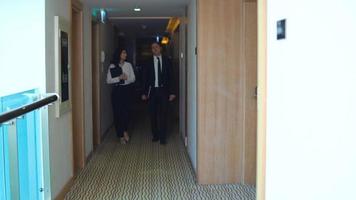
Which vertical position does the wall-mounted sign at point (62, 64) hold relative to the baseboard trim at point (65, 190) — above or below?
above

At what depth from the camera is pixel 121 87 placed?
23.5 feet

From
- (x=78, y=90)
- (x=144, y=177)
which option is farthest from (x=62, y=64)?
(x=144, y=177)

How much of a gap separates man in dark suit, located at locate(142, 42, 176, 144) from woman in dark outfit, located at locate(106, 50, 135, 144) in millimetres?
328

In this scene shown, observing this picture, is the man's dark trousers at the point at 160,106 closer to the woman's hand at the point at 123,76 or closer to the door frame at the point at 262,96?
the woman's hand at the point at 123,76

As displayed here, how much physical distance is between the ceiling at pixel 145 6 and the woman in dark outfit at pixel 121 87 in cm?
71

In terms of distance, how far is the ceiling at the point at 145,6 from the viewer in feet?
18.8

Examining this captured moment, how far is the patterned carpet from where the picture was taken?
4504 mm

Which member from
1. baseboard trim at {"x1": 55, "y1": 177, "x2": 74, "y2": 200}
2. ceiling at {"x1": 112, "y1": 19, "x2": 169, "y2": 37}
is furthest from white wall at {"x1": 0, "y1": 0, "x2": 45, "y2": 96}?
ceiling at {"x1": 112, "y1": 19, "x2": 169, "y2": 37}

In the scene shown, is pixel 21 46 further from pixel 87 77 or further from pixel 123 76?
pixel 123 76

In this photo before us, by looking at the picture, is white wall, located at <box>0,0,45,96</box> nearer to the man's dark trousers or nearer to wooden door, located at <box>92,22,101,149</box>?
wooden door, located at <box>92,22,101,149</box>

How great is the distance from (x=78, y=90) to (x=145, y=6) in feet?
5.34
